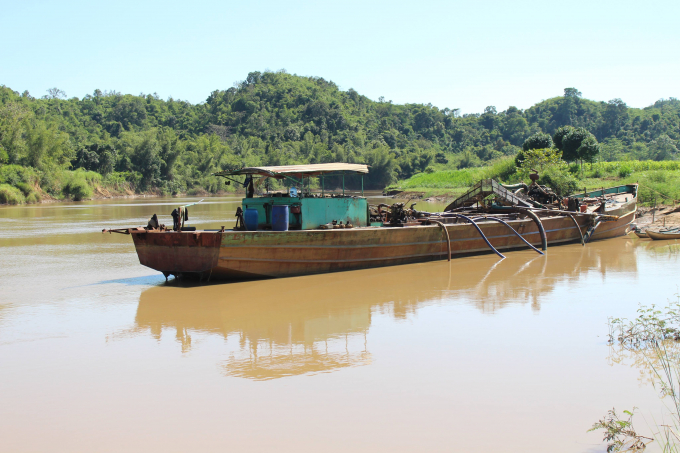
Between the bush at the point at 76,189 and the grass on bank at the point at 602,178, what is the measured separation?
34580 millimetres

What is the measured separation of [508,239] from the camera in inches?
664

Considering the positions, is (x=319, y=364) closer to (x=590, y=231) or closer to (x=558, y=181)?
(x=590, y=231)

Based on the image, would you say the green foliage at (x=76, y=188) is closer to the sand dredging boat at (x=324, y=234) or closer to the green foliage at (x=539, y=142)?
the green foliage at (x=539, y=142)

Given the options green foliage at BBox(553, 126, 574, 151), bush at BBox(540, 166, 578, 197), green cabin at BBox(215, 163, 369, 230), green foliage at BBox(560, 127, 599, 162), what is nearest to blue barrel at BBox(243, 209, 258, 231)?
green cabin at BBox(215, 163, 369, 230)

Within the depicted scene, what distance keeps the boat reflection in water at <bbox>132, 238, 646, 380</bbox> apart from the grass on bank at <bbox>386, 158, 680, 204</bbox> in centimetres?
1216

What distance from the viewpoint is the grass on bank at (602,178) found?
25.7m

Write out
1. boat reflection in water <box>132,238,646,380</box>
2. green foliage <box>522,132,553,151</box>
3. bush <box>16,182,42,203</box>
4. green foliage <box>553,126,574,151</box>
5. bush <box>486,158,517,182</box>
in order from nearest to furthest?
boat reflection in water <box>132,238,646,380</box> < green foliage <box>522,132,553,151</box> < green foliage <box>553,126,574,151</box> < bush <box>486,158,517,182</box> < bush <box>16,182,42,203</box>

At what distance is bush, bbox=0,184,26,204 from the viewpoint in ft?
157

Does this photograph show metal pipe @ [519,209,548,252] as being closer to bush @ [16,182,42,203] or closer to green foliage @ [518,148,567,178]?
green foliage @ [518,148,567,178]

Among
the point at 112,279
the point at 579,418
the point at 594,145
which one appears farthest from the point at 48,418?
the point at 594,145

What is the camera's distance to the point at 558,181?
1187 inches

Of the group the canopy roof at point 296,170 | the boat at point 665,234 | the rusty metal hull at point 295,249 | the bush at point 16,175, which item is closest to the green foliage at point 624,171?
the boat at point 665,234

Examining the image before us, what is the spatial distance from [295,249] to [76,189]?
2055 inches

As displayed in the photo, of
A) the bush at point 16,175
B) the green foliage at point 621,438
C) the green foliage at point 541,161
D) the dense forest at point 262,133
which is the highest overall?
the dense forest at point 262,133
